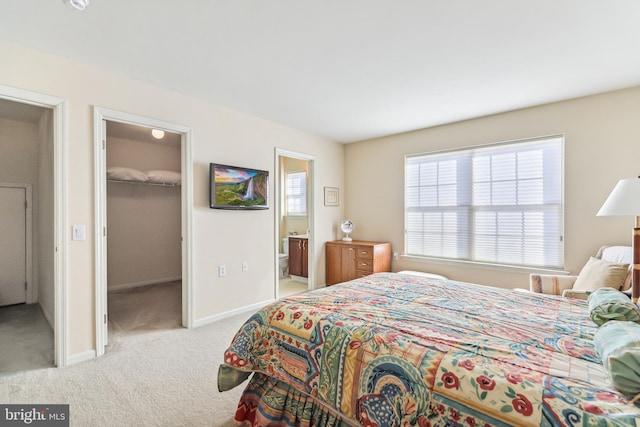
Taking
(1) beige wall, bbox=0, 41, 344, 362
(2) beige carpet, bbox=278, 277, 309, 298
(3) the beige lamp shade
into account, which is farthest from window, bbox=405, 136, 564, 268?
(2) beige carpet, bbox=278, 277, 309, 298

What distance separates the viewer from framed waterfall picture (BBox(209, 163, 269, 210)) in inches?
132

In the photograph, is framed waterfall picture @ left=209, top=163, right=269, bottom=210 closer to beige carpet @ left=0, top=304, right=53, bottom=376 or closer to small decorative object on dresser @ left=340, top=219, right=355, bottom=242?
small decorative object on dresser @ left=340, top=219, right=355, bottom=242

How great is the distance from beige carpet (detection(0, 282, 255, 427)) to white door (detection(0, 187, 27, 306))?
245 cm

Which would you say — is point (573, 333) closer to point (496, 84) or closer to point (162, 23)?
point (496, 84)

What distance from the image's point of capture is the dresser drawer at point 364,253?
4.36 metres

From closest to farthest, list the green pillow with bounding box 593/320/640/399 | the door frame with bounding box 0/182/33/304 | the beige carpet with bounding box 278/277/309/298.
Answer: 1. the green pillow with bounding box 593/320/640/399
2. the door frame with bounding box 0/182/33/304
3. the beige carpet with bounding box 278/277/309/298

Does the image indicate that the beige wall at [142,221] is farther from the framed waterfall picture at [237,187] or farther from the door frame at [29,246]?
the framed waterfall picture at [237,187]

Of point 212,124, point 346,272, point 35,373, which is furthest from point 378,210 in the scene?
point 35,373

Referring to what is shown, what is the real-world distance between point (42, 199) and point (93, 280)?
1951 mm

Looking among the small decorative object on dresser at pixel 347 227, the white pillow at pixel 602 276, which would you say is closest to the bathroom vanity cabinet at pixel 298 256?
the small decorative object on dresser at pixel 347 227

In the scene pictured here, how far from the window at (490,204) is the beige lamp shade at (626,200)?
1.72m

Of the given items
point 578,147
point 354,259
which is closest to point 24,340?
point 354,259

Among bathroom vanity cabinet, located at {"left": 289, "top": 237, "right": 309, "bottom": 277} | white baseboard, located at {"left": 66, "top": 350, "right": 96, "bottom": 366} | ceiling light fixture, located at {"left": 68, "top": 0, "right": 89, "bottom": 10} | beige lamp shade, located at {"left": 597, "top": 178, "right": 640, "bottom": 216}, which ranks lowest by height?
white baseboard, located at {"left": 66, "top": 350, "right": 96, "bottom": 366}

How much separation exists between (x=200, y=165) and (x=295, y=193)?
3.01 m
